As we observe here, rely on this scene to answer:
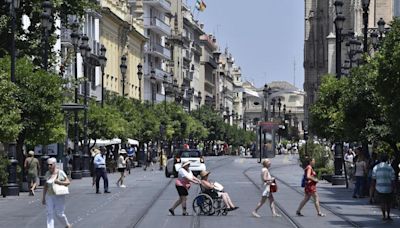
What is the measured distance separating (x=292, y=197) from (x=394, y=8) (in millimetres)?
97289

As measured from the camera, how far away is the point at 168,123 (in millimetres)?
96812

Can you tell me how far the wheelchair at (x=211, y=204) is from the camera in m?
29.1

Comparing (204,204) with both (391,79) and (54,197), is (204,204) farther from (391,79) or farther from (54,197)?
(54,197)

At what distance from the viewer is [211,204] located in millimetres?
29062

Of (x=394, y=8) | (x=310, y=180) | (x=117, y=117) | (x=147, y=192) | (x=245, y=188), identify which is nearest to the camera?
(x=310, y=180)

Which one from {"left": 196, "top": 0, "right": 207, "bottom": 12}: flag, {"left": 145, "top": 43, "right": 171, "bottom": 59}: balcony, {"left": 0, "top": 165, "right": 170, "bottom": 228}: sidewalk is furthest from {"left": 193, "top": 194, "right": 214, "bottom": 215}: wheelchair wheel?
{"left": 196, "top": 0, "right": 207, "bottom": 12}: flag

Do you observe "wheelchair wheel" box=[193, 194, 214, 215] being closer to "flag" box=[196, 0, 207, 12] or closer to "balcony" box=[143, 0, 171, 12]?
"balcony" box=[143, 0, 171, 12]

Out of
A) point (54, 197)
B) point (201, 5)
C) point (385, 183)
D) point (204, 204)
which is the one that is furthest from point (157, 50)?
point (54, 197)

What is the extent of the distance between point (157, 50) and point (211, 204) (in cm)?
9662

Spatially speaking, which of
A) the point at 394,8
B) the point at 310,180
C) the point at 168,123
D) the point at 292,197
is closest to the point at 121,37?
the point at 168,123

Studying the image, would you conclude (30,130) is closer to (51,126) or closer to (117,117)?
(51,126)

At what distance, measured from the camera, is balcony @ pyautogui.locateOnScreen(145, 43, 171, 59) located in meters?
122

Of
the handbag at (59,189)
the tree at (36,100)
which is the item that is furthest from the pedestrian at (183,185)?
the tree at (36,100)

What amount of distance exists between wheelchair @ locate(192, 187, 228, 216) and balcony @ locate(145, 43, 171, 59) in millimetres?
92273
